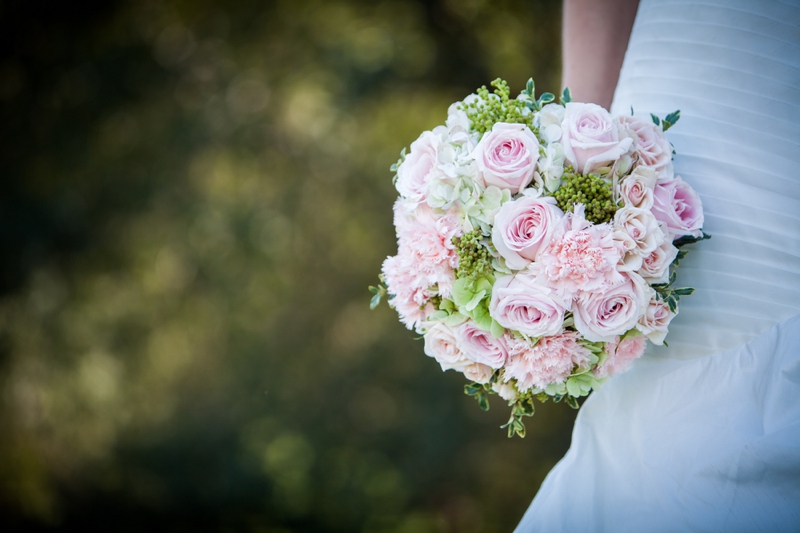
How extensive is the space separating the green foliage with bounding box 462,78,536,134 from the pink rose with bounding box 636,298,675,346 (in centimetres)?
42

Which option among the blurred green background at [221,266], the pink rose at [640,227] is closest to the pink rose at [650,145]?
the pink rose at [640,227]

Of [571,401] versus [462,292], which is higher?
[462,292]

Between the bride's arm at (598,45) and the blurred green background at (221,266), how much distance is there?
91.6 inches

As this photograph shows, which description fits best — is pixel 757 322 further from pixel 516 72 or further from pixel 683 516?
pixel 516 72

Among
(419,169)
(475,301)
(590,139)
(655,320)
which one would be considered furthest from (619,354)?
(419,169)

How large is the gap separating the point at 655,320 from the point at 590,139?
36 cm

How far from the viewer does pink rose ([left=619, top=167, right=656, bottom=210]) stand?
110 centimetres

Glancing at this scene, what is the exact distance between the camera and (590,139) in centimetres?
110

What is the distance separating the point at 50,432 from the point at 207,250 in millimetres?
1638

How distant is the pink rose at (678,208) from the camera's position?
112cm

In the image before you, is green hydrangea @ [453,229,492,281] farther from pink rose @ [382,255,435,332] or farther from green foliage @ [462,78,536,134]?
green foliage @ [462,78,536,134]

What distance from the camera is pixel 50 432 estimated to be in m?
4.07

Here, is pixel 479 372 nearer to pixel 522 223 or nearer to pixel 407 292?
pixel 407 292

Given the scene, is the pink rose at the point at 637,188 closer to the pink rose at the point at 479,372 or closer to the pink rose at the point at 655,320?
the pink rose at the point at 655,320
